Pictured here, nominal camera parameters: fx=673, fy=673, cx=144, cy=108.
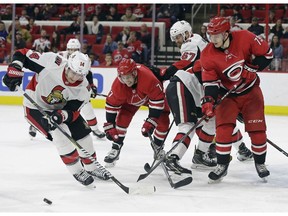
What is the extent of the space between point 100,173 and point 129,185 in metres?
0.21

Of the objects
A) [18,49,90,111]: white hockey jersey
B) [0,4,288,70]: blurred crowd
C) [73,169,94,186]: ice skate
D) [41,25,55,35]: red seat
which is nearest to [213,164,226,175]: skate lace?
[73,169,94,186]: ice skate

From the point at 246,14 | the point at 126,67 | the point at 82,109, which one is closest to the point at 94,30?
the point at 246,14

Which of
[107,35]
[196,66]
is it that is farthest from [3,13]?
[196,66]

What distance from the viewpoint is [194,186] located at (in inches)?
171

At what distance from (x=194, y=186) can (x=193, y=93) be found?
27.5 inches

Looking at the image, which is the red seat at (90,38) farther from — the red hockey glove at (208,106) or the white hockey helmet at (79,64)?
the white hockey helmet at (79,64)

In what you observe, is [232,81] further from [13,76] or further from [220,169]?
[13,76]

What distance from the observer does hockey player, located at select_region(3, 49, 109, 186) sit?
13.5 feet

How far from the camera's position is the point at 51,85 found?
4160mm

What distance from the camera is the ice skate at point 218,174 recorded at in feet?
14.4

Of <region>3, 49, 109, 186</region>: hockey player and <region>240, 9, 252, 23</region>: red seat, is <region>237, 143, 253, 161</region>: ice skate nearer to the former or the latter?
<region>3, 49, 109, 186</region>: hockey player

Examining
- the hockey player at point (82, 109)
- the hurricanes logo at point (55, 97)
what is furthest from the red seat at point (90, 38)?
the hurricanes logo at point (55, 97)

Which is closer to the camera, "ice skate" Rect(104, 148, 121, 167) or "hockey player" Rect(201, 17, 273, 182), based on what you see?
"hockey player" Rect(201, 17, 273, 182)

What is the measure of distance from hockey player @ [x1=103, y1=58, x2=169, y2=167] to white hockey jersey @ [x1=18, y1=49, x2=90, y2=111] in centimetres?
38
